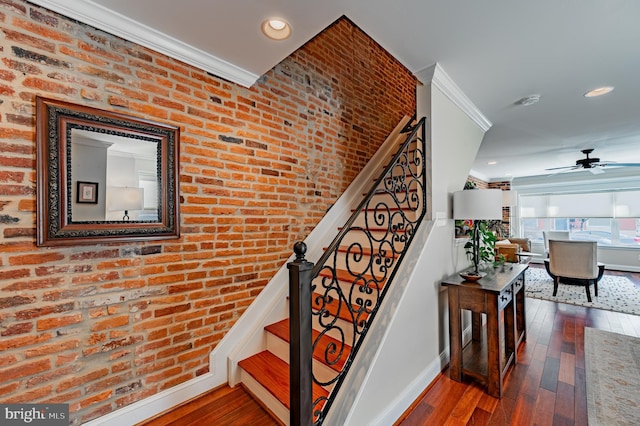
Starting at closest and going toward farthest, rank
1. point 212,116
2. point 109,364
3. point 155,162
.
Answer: point 109,364 → point 155,162 → point 212,116

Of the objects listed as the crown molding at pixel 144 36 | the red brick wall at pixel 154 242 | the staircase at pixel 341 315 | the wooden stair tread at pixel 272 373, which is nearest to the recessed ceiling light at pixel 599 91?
the staircase at pixel 341 315

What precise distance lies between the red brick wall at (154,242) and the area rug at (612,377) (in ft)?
8.34

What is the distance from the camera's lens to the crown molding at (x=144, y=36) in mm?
1384

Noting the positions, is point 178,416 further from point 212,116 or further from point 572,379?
point 572,379

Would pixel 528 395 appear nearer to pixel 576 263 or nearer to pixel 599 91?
pixel 599 91

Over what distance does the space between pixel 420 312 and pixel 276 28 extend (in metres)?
2.14

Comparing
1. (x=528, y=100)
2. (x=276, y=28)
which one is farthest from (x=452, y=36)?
(x=528, y=100)

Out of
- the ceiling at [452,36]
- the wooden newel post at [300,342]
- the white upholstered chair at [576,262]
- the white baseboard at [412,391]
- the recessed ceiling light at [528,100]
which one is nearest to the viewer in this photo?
the wooden newel post at [300,342]

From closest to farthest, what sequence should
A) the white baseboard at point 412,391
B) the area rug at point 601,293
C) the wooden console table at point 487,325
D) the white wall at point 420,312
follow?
the white wall at point 420,312, the white baseboard at point 412,391, the wooden console table at point 487,325, the area rug at point 601,293

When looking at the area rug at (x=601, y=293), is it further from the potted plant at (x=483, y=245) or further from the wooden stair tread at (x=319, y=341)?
the wooden stair tread at (x=319, y=341)

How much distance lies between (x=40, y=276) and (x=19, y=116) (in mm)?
802

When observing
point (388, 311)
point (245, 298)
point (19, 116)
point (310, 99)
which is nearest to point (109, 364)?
point (245, 298)

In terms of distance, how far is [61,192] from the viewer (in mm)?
1389

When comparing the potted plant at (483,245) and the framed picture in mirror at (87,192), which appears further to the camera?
the potted plant at (483,245)
